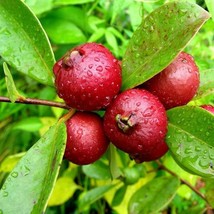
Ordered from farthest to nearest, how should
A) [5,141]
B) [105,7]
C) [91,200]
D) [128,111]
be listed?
[5,141], [105,7], [91,200], [128,111]

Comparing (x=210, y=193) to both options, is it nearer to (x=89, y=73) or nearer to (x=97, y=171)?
(x=97, y=171)

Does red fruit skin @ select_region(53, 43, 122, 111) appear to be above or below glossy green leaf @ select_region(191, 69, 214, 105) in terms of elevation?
above

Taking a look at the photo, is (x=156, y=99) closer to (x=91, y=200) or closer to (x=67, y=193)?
(x=91, y=200)

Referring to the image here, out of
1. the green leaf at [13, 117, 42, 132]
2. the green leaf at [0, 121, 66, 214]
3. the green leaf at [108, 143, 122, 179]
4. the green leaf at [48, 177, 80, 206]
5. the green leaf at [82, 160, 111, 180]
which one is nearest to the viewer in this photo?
the green leaf at [0, 121, 66, 214]

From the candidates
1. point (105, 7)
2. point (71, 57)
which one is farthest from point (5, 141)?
point (71, 57)

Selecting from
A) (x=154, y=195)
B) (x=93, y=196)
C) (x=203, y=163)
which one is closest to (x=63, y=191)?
(x=93, y=196)

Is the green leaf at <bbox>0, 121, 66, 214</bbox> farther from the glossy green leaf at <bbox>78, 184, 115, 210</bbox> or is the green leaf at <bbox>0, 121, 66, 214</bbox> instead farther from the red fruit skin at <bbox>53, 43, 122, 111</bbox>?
the glossy green leaf at <bbox>78, 184, 115, 210</bbox>

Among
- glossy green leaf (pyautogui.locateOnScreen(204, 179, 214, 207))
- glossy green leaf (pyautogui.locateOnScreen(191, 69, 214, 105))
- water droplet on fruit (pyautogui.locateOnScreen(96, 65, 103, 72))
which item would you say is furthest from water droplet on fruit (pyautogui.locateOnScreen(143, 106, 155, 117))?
glossy green leaf (pyautogui.locateOnScreen(204, 179, 214, 207))
